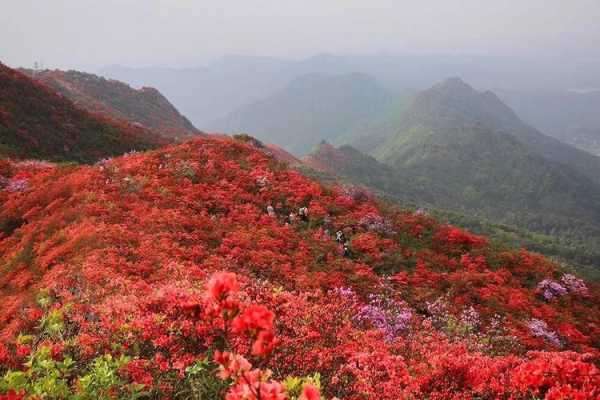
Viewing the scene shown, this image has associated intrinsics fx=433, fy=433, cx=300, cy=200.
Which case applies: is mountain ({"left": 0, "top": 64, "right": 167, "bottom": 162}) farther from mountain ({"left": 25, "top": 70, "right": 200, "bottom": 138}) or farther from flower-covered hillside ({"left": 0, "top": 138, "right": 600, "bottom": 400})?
mountain ({"left": 25, "top": 70, "right": 200, "bottom": 138})

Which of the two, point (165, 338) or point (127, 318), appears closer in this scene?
point (165, 338)

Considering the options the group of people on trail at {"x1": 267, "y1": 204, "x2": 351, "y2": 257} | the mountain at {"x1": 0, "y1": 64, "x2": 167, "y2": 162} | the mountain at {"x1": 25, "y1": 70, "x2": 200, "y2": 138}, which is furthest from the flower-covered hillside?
the mountain at {"x1": 25, "y1": 70, "x2": 200, "y2": 138}

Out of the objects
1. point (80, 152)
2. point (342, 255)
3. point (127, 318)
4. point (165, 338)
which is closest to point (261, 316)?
point (165, 338)

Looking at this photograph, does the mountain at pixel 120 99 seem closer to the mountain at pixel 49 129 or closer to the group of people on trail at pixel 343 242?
the mountain at pixel 49 129

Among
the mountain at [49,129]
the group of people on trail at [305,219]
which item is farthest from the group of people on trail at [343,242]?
the mountain at [49,129]

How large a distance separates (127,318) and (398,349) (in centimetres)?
537

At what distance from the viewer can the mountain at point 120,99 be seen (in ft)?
284

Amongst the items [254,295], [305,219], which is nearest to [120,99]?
[305,219]

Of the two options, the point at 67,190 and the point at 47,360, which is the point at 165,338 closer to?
the point at 47,360

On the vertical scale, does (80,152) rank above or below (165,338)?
below

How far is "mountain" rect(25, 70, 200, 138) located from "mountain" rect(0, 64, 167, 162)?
35.7 meters

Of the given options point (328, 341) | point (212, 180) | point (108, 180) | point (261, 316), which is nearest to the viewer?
point (261, 316)

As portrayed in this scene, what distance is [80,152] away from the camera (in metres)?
40.8

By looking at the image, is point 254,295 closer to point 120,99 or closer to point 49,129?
point 49,129
